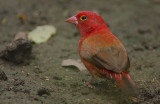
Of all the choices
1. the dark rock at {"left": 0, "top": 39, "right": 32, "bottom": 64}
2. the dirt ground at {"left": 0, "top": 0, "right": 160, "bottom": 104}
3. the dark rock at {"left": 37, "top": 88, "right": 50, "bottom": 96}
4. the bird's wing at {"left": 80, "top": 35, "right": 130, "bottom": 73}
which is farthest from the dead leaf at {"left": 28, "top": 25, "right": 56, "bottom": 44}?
the dark rock at {"left": 37, "top": 88, "right": 50, "bottom": 96}

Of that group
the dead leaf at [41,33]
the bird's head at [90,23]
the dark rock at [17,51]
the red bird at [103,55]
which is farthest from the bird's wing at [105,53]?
the dead leaf at [41,33]

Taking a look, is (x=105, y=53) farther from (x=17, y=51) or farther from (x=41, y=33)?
(x=41, y=33)

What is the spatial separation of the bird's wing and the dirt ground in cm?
47

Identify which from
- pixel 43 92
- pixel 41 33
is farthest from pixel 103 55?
pixel 41 33

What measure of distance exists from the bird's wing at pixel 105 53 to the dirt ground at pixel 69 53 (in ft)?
1.53

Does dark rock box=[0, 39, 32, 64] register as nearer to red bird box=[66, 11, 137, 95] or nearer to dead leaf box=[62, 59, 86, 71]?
dead leaf box=[62, 59, 86, 71]

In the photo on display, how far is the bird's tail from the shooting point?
3.52 metres

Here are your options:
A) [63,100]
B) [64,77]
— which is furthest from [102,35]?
[63,100]

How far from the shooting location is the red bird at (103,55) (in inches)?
148

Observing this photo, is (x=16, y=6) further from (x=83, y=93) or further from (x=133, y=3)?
(x=83, y=93)

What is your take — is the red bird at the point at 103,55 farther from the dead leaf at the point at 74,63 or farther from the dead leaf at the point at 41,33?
the dead leaf at the point at 41,33

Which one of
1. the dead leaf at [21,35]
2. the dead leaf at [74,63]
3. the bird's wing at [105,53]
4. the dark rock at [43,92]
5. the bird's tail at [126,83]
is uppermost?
the dead leaf at [21,35]

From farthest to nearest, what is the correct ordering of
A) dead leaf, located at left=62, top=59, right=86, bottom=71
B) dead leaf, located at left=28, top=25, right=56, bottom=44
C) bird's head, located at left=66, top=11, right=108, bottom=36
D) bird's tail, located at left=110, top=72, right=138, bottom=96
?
dead leaf, located at left=28, top=25, right=56, bottom=44
dead leaf, located at left=62, top=59, right=86, bottom=71
bird's head, located at left=66, top=11, right=108, bottom=36
bird's tail, located at left=110, top=72, right=138, bottom=96

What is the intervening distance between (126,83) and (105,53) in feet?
1.84
